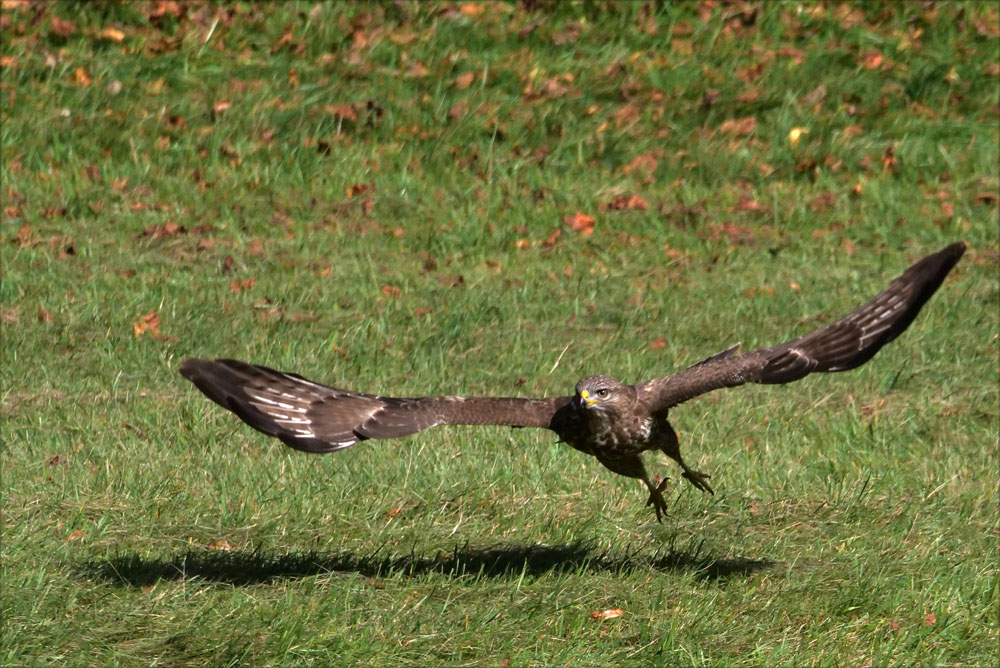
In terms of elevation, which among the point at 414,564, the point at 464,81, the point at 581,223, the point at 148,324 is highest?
the point at 464,81

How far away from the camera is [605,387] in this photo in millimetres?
6531

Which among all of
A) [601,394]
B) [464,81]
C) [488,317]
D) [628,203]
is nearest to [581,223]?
[628,203]

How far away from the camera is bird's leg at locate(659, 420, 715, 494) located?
267 inches

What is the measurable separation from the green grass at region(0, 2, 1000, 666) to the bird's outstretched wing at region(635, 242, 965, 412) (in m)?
0.86

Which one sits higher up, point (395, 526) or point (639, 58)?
point (639, 58)

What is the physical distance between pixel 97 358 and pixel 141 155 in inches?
166

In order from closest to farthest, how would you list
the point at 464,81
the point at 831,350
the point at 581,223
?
the point at 831,350, the point at 581,223, the point at 464,81

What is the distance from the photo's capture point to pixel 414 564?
22.0 ft

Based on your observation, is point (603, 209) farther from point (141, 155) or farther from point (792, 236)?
point (141, 155)

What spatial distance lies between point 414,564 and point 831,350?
2.03 m

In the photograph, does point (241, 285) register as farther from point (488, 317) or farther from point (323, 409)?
point (323, 409)

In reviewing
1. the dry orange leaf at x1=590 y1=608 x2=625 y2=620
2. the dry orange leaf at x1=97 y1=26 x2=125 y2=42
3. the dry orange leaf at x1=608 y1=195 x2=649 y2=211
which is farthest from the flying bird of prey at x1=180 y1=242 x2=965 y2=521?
the dry orange leaf at x1=97 y1=26 x2=125 y2=42

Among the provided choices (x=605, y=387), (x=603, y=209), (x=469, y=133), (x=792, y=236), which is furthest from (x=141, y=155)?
(x=605, y=387)

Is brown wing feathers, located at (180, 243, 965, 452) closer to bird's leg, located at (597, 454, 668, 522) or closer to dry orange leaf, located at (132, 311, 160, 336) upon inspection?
bird's leg, located at (597, 454, 668, 522)
